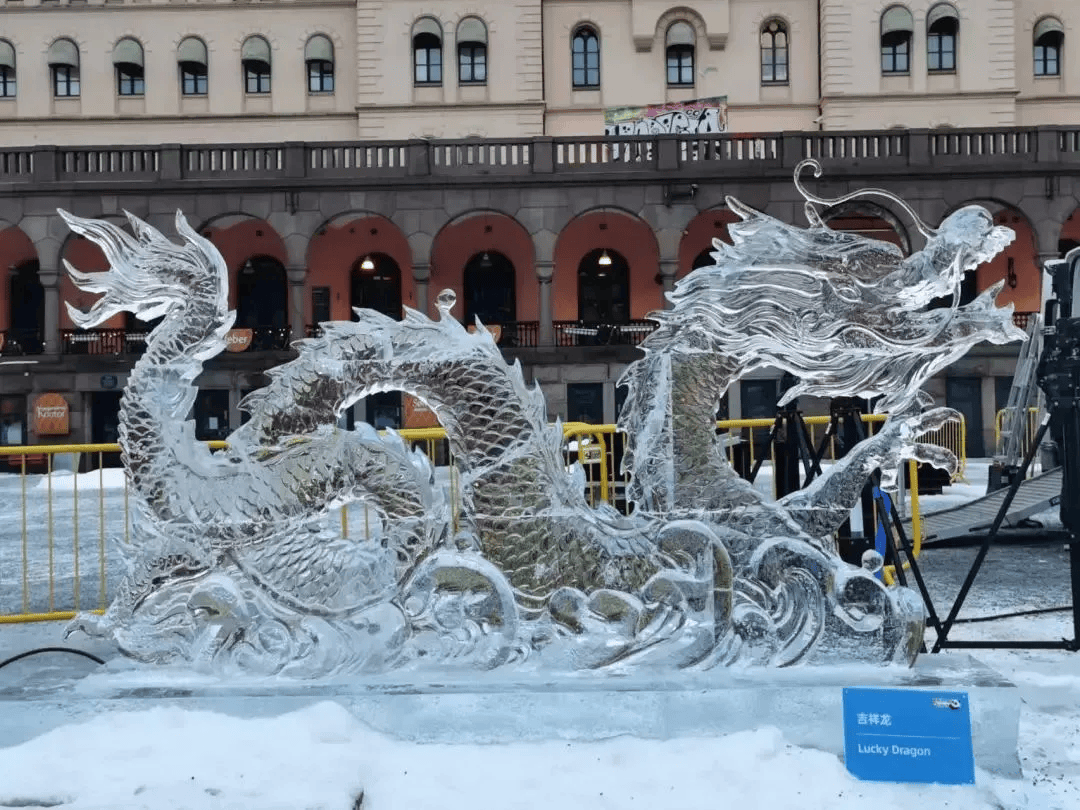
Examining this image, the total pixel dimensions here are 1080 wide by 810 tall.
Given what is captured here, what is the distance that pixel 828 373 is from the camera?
209 inches

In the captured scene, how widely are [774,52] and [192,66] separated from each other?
1834 cm

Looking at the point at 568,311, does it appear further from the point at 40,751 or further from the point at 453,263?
the point at 40,751

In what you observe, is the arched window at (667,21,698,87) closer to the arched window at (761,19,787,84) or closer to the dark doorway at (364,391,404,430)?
the arched window at (761,19,787,84)

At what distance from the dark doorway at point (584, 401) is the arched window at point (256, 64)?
1483 cm

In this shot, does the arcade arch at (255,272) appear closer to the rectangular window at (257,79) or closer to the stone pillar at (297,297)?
the stone pillar at (297,297)

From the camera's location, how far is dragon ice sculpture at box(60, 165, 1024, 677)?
489 cm

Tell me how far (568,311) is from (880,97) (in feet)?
38.1

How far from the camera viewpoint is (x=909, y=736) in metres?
4.20

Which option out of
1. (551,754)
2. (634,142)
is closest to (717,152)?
(634,142)

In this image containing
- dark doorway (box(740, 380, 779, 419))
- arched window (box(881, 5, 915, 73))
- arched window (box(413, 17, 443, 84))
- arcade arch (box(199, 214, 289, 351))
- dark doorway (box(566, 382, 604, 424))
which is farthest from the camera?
arched window (box(413, 17, 443, 84))

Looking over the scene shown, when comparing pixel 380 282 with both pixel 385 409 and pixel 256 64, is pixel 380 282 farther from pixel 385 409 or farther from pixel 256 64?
pixel 256 64

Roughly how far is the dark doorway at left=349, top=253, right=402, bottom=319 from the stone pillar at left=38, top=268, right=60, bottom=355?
26.8 ft

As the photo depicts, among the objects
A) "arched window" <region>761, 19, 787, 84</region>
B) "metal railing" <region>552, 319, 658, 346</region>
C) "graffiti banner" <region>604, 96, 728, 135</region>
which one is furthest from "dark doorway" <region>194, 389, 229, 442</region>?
"arched window" <region>761, 19, 787, 84</region>

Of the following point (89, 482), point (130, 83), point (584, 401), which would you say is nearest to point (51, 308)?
point (89, 482)
